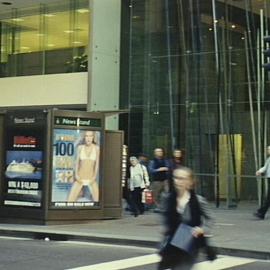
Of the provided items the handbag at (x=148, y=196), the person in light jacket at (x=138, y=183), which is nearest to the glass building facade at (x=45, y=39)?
the person in light jacket at (x=138, y=183)

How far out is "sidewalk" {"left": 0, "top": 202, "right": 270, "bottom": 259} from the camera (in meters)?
11.6

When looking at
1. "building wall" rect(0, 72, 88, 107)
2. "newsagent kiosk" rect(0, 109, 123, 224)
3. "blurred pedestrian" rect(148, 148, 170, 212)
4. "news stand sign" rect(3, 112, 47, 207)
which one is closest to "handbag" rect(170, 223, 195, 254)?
"newsagent kiosk" rect(0, 109, 123, 224)

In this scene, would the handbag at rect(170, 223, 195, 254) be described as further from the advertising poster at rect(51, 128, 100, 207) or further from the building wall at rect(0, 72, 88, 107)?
the building wall at rect(0, 72, 88, 107)

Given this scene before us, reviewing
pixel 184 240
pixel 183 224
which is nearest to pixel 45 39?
pixel 183 224

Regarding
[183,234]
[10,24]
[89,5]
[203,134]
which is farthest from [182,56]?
[183,234]

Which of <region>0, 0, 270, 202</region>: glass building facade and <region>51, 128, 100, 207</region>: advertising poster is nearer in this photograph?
<region>51, 128, 100, 207</region>: advertising poster

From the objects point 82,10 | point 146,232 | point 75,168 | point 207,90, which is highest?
point 82,10

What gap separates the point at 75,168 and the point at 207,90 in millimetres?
7380

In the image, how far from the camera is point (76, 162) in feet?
50.1

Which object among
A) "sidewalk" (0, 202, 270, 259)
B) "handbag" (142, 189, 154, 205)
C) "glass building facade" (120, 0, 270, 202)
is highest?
"glass building facade" (120, 0, 270, 202)

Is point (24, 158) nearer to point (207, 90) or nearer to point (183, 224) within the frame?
point (207, 90)

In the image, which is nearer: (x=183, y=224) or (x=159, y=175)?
(x=183, y=224)

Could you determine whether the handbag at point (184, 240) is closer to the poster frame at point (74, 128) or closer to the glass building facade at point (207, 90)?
the poster frame at point (74, 128)

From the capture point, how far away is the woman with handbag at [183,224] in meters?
6.46
